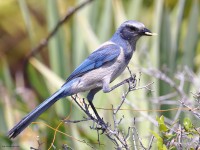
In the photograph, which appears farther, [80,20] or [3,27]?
[3,27]

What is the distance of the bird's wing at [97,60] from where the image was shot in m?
3.48

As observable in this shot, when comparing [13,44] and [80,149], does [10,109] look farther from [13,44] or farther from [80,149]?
[13,44]

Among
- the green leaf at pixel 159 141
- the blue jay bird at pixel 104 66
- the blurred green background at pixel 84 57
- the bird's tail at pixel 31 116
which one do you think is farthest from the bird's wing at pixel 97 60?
the green leaf at pixel 159 141

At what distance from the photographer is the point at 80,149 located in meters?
4.12

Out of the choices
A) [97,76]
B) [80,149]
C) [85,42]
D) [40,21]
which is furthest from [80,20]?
[40,21]

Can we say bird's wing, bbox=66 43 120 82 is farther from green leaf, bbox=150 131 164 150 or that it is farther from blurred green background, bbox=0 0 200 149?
green leaf, bbox=150 131 164 150

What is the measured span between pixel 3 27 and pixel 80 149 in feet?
12.7

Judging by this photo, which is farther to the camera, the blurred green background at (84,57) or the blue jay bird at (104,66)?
the blurred green background at (84,57)

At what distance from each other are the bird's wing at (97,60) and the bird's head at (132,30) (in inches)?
3.1

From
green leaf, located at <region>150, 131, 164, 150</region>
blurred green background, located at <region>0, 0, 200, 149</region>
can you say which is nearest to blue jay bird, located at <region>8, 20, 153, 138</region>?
blurred green background, located at <region>0, 0, 200, 149</region>

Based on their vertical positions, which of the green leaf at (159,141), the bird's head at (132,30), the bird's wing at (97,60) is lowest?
the green leaf at (159,141)

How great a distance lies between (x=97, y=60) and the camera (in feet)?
11.6

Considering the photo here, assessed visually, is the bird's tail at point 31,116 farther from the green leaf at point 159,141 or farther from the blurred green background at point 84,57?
the green leaf at point 159,141

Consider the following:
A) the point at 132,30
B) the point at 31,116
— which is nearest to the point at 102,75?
the point at 132,30
